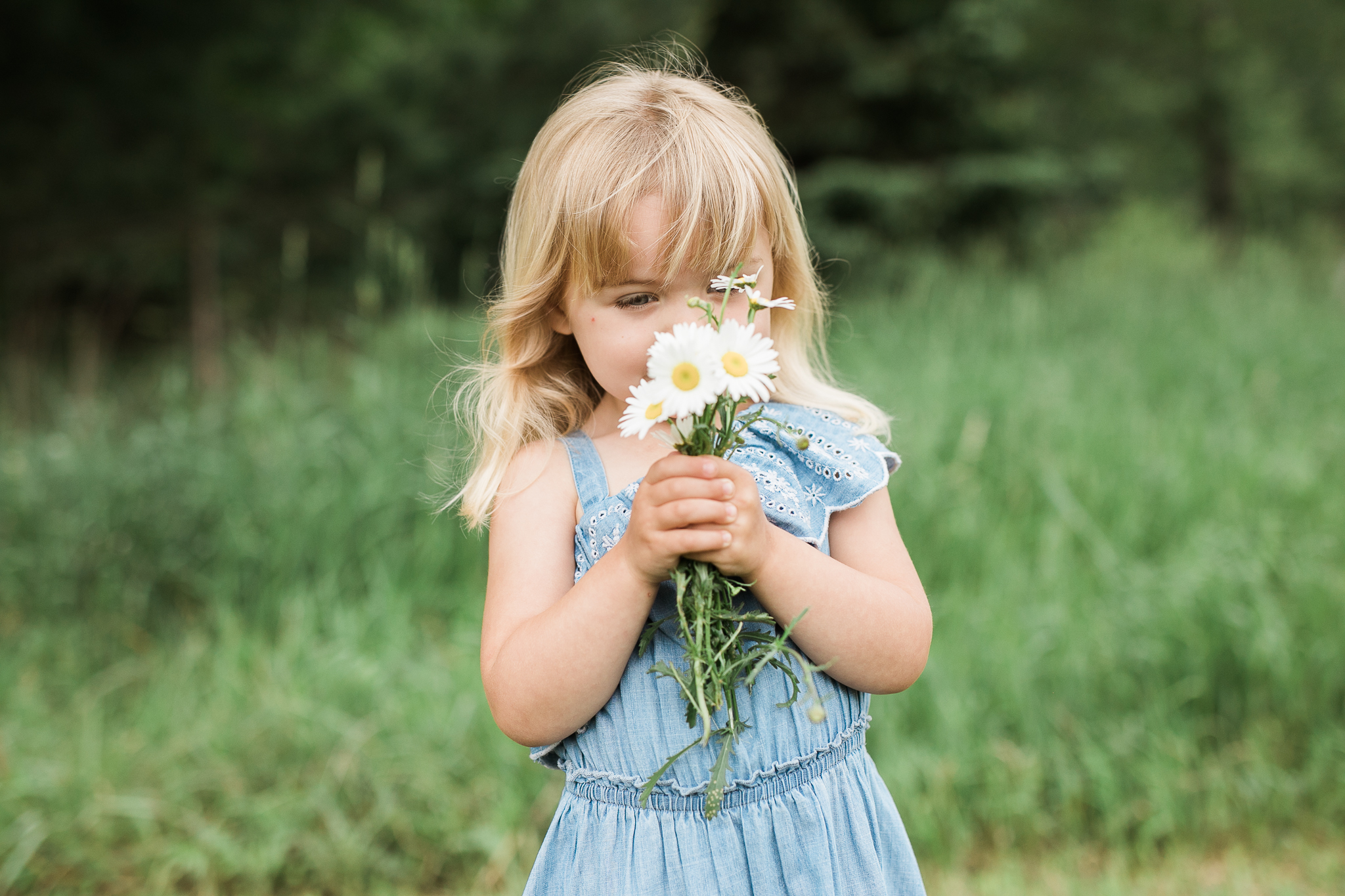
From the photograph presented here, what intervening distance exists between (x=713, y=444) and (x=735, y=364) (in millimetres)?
123

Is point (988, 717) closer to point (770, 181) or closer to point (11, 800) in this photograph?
point (770, 181)

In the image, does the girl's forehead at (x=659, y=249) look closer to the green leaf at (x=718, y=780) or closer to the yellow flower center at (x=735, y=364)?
the yellow flower center at (x=735, y=364)

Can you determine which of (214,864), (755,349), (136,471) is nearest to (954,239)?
(136,471)

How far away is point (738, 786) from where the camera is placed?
3.66 feet

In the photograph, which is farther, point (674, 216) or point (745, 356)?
point (674, 216)

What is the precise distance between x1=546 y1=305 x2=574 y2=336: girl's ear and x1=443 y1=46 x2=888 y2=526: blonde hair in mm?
11

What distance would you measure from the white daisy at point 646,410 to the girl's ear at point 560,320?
406 mm

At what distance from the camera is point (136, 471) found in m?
3.45

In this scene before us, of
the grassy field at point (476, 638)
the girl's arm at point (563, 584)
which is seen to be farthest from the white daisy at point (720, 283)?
the grassy field at point (476, 638)

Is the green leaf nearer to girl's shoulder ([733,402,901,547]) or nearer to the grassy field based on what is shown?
girl's shoulder ([733,402,901,547])

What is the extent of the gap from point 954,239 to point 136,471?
566 cm

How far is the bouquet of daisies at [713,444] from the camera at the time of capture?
2.71ft

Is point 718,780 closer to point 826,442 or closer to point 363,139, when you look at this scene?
point 826,442

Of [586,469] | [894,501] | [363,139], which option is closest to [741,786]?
[586,469]
